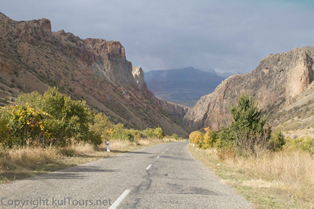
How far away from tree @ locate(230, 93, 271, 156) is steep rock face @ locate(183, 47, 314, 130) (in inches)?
2727

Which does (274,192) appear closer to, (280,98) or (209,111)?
(280,98)

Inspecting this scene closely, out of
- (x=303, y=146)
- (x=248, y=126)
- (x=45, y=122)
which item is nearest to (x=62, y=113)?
(x=45, y=122)

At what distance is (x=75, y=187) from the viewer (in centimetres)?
609

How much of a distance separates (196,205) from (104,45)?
116349mm

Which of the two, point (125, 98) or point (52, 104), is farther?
point (125, 98)

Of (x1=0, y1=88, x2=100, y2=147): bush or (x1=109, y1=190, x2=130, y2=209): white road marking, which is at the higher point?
(x1=0, y1=88, x2=100, y2=147): bush

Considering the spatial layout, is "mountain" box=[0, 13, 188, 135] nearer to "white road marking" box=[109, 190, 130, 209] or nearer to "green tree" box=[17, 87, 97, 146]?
"green tree" box=[17, 87, 97, 146]

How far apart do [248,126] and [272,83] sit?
108 metres

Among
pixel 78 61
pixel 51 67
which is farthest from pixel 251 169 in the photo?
pixel 78 61

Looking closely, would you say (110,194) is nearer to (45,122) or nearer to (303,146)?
(45,122)

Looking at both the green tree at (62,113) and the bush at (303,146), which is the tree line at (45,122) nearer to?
the green tree at (62,113)

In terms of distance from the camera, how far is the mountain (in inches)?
2110

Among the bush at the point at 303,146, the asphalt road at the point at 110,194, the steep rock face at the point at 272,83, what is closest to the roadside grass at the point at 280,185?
the asphalt road at the point at 110,194

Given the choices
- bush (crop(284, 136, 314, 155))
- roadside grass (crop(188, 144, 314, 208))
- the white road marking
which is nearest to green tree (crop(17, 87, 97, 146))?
the white road marking
